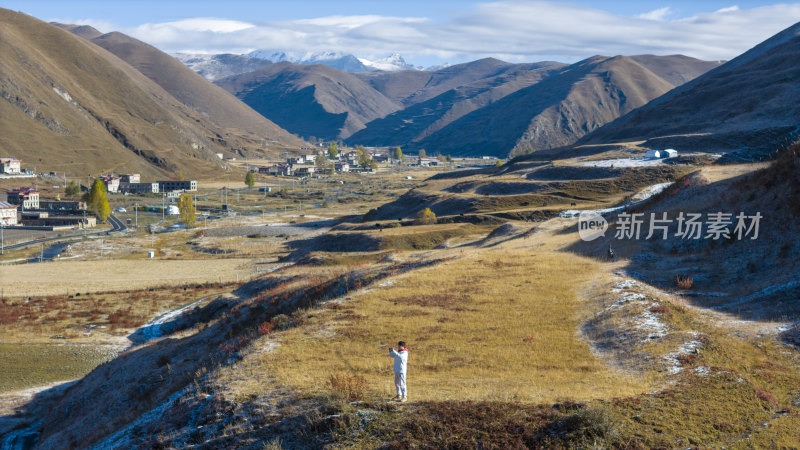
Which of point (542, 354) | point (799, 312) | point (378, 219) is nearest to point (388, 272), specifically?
point (542, 354)

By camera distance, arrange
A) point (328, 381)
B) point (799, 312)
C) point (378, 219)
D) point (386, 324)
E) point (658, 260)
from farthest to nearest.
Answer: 1. point (378, 219)
2. point (658, 260)
3. point (386, 324)
4. point (799, 312)
5. point (328, 381)

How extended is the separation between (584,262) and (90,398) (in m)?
33.7

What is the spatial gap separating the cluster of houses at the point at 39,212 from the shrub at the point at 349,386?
498ft

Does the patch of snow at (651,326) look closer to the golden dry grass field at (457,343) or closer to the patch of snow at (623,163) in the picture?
the golden dry grass field at (457,343)

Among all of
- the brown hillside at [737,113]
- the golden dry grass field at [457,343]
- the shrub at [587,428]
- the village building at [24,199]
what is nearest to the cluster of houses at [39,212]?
the village building at [24,199]

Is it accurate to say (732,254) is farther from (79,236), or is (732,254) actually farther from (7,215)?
(7,215)

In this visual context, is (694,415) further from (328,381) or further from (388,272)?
(388,272)

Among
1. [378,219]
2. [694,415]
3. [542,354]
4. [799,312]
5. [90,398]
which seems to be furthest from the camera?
[378,219]

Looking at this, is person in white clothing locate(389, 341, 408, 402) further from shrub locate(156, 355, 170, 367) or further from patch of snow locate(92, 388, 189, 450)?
shrub locate(156, 355, 170, 367)

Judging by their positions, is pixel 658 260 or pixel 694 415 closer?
pixel 694 415

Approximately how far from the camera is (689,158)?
4776 inches

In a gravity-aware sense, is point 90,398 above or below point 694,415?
below

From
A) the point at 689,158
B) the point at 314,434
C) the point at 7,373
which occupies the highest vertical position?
the point at 689,158

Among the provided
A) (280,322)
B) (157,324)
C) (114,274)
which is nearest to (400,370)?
(280,322)
